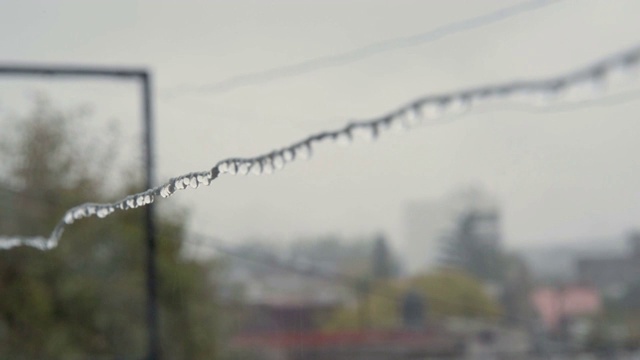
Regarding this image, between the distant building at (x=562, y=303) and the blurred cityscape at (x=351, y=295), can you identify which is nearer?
the blurred cityscape at (x=351, y=295)

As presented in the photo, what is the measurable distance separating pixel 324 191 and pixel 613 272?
117cm

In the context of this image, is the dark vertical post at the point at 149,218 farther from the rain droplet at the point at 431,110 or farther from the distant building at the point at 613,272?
the rain droplet at the point at 431,110

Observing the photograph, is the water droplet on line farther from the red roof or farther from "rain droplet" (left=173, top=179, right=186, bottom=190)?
the red roof

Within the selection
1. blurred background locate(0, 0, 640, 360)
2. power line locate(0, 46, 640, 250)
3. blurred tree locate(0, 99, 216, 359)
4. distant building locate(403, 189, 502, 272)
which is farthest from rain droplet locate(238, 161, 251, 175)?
distant building locate(403, 189, 502, 272)

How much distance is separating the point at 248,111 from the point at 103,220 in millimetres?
679

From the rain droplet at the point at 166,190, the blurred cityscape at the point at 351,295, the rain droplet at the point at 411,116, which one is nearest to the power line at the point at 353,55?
the blurred cityscape at the point at 351,295

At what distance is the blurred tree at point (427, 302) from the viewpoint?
390cm

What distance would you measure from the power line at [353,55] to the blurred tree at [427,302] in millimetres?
927

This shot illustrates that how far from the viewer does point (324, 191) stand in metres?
3.52

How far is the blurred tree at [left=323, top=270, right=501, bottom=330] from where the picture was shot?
3.90 metres

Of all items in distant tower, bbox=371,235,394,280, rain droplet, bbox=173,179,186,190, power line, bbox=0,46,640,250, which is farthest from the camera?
distant tower, bbox=371,235,394,280

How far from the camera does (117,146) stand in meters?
3.25

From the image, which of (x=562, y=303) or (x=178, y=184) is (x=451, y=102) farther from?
(x=562, y=303)

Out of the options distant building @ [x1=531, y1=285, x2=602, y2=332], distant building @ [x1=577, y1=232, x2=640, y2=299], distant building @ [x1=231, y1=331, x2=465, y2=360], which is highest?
distant building @ [x1=577, y1=232, x2=640, y2=299]
